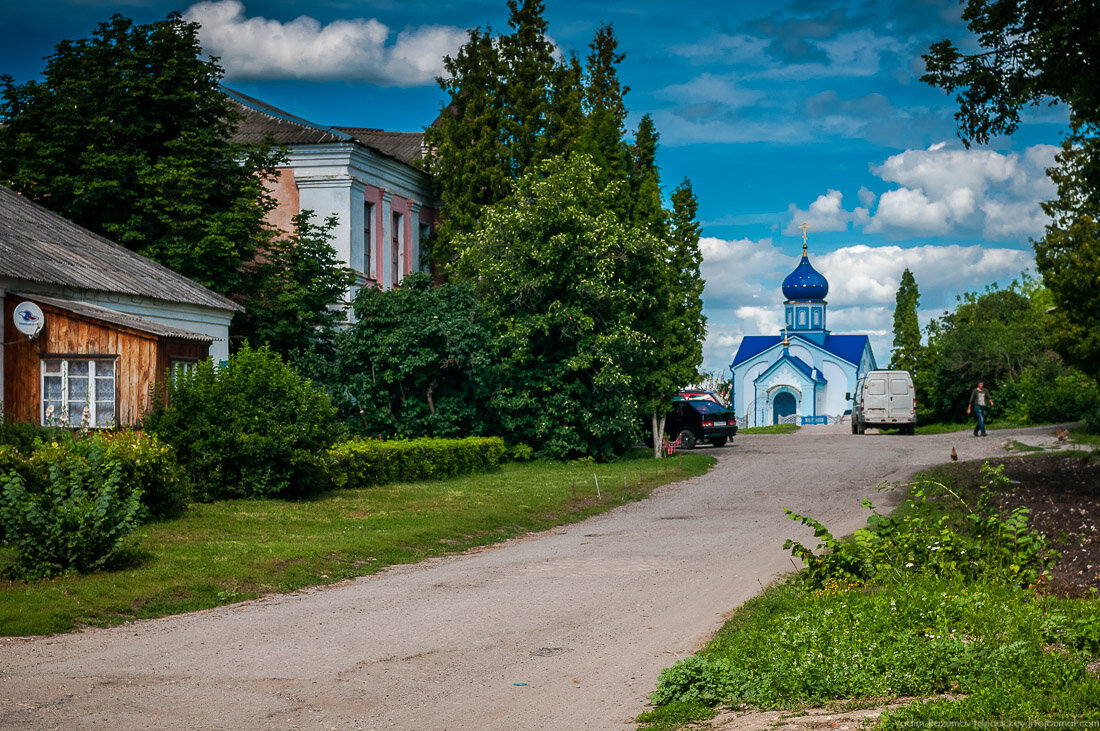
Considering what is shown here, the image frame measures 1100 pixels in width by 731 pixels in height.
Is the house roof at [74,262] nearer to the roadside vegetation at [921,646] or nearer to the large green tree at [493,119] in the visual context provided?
the large green tree at [493,119]

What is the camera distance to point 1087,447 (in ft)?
85.9

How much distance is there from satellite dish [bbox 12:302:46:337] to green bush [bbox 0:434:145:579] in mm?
8345

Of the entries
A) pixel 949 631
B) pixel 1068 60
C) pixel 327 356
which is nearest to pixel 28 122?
pixel 327 356

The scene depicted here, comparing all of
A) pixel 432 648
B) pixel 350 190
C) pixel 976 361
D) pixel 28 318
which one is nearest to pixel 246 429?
pixel 28 318

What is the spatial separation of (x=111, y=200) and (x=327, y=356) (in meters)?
7.12

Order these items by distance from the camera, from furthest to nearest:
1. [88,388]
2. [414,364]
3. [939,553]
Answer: [414,364]
[88,388]
[939,553]

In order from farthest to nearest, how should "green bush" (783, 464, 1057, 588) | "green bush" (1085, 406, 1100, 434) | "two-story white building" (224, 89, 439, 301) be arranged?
"two-story white building" (224, 89, 439, 301)
"green bush" (1085, 406, 1100, 434)
"green bush" (783, 464, 1057, 588)

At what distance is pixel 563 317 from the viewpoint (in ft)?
91.9

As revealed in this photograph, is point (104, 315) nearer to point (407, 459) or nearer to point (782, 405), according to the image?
point (407, 459)

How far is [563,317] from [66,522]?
1793cm

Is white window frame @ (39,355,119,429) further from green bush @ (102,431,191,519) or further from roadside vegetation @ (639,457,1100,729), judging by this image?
roadside vegetation @ (639,457,1100,729)

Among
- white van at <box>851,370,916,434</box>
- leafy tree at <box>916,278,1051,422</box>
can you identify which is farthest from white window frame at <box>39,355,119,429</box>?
leafy tree at <box>916,278,1051,422</box>

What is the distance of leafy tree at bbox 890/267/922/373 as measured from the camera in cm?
7956

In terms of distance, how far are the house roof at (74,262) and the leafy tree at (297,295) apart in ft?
8.80
